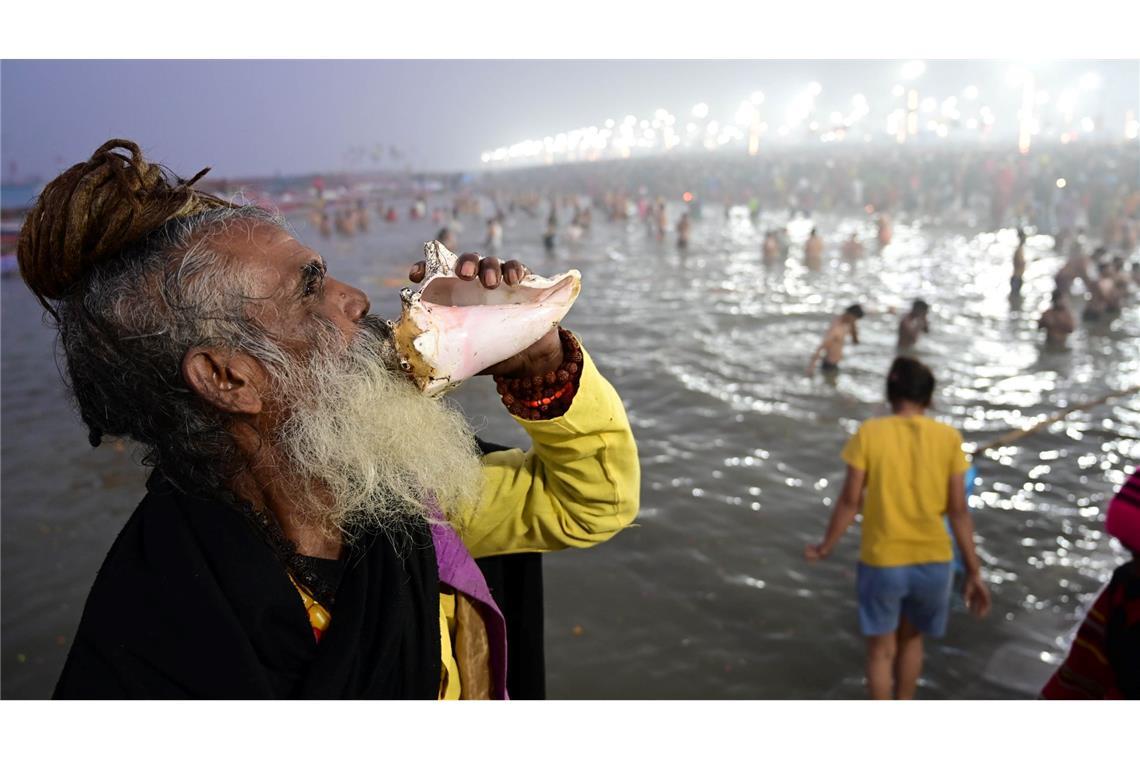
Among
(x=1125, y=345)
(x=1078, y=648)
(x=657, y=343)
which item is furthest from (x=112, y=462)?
(x=1125, y=345)

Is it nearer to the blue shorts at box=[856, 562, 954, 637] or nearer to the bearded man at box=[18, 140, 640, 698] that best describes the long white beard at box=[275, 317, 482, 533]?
the bearded man at box=[18, 140, 640, 698]

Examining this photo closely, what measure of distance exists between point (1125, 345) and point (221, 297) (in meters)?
11.2

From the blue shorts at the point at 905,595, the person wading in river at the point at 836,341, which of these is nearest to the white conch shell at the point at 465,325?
the blue shorts at the point at 905,595

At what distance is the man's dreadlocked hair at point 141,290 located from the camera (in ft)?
4.25

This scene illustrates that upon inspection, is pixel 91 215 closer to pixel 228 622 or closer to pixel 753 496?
pixel 228 622

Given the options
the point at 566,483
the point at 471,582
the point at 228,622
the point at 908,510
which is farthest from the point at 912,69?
the point at 228,622

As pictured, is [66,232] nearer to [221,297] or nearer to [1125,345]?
[221,297]

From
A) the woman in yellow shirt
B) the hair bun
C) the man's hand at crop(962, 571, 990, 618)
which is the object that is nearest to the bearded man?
the hair bun

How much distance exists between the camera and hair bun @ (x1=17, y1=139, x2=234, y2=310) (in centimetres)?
128

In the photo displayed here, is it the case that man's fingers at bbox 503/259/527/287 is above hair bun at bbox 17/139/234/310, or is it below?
below

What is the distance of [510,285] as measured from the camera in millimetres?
1456

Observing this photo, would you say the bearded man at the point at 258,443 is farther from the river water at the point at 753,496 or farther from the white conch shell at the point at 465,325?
the river water at the point at 753,496

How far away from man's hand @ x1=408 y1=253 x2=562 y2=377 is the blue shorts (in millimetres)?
2637

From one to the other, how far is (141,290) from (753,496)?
204 inches
